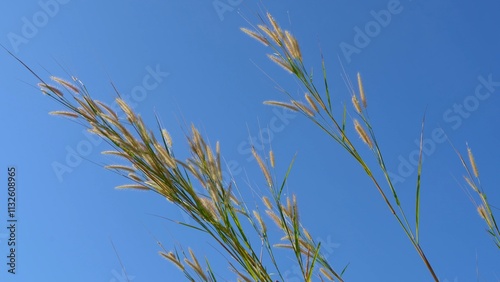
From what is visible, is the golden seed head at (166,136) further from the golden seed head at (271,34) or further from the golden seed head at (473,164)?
the golden seed head at (473,164)

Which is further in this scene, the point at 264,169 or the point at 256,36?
the point at 256,36

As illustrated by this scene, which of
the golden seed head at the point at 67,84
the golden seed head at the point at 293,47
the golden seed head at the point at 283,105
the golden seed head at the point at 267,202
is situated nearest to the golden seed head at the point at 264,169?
the golden seed head at the point at 267,202

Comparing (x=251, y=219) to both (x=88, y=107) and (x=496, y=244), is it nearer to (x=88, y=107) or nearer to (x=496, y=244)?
(x=88, y=107)

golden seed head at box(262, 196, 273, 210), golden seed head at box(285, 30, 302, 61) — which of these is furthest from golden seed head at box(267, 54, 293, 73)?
golden seed head at box(262, 196, 273, 210)

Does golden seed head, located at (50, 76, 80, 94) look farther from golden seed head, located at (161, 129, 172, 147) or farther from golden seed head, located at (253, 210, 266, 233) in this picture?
golden seed head, located at (253, 210, 266, 233)

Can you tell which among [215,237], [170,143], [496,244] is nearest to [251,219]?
[215,237]

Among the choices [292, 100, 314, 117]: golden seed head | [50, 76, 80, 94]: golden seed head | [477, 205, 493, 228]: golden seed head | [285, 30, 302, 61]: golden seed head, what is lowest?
[477, 205, 493, 228]: golden seed head

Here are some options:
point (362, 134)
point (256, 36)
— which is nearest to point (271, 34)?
point (256, 36)

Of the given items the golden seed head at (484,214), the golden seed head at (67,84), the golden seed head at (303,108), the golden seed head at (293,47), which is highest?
the golden seed head at (293,47)

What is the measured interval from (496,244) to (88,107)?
1.25m

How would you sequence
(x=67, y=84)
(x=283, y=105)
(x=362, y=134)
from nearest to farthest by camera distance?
(x=67, y=84) → (x=362, y=134) → (x=283, y=105)

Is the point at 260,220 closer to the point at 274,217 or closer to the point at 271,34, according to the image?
the point at 274,217

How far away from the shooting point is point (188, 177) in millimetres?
1338

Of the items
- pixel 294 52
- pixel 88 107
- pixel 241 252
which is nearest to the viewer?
pixel 241 252
